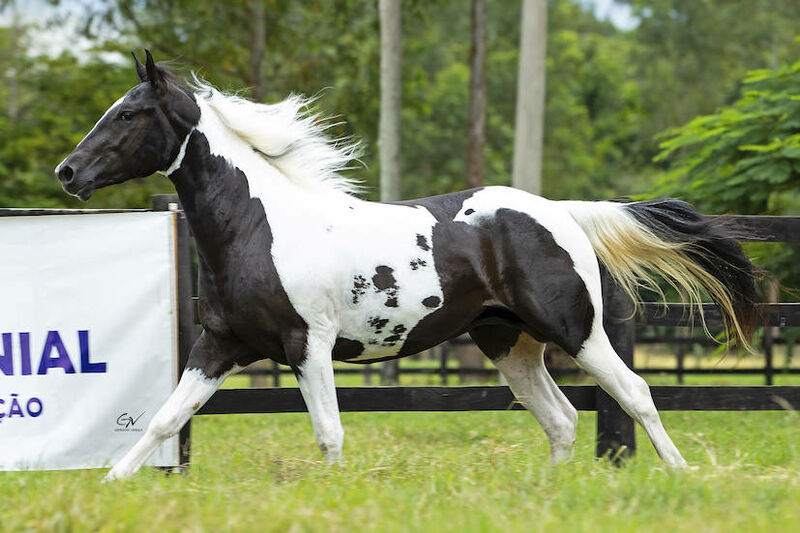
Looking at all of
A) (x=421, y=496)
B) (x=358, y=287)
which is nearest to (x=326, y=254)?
(x=358, y=287)

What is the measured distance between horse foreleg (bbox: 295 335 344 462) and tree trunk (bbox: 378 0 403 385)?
9.08 metres

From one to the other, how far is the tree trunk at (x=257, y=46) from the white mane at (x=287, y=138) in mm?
10225

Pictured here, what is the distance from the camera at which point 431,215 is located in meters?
5.16

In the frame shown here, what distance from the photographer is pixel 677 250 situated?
5.51m

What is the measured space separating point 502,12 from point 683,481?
26.8 metres

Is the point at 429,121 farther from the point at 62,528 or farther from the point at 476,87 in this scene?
the point at 62,528

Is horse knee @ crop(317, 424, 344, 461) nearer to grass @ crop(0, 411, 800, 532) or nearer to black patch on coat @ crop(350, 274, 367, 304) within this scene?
grass @ crop(0, 411, 800, 532)

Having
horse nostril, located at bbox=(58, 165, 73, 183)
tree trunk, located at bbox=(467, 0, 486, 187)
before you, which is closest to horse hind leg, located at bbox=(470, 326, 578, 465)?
horse nostril, located at bbox=(58, 165, 73, 183)

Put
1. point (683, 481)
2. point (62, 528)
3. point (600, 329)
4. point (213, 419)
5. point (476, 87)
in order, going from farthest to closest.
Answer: point (476, 87) < point (213, 419) < point (600, 329) < point (683, 481) < point (62, 528)

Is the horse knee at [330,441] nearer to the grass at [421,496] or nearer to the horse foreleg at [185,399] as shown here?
the grass at [421,496]

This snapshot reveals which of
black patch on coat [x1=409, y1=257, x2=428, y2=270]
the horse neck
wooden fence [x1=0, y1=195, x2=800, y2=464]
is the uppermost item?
the horse neck

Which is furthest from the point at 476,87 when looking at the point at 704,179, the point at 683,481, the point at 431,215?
the point at 683,481

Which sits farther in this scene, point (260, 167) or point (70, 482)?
point (260, 167)

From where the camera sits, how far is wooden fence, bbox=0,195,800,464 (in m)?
5.67
